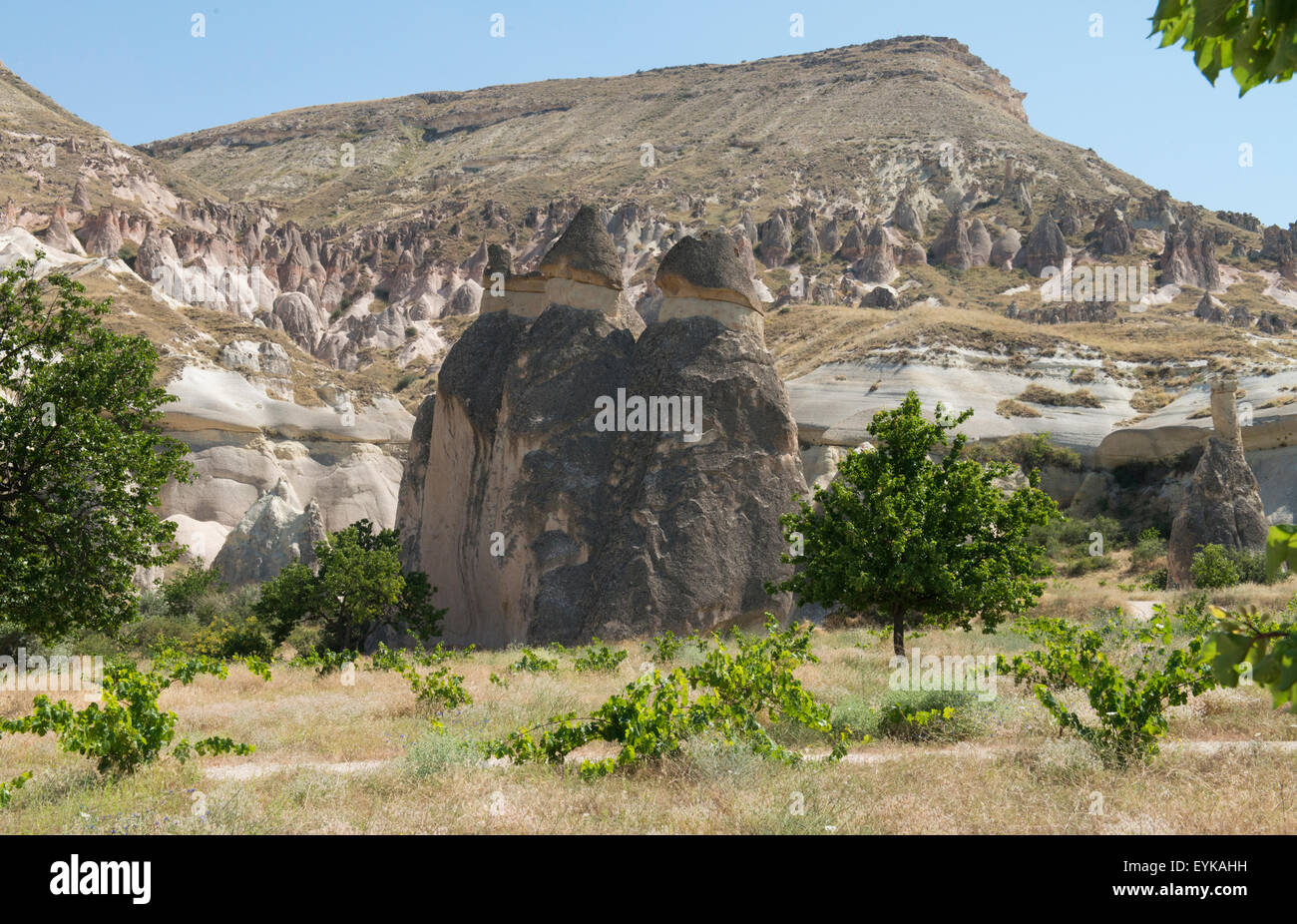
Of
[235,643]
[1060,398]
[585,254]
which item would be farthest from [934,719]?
[1060,398]

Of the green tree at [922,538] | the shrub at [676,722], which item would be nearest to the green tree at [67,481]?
the shrub at [676,722]

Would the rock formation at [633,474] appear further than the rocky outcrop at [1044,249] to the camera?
No

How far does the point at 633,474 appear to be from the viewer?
19.4 meters

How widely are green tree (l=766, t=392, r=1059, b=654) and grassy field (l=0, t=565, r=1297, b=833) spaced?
3.15 m

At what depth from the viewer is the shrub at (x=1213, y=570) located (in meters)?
23.0

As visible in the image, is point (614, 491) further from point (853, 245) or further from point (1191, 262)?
point (1191, 262)

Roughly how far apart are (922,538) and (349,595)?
1154cm

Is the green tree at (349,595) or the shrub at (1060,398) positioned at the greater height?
the shrub at (1060,398)

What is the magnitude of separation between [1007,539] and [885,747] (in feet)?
21.0

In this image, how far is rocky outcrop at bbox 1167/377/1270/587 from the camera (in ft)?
83.6

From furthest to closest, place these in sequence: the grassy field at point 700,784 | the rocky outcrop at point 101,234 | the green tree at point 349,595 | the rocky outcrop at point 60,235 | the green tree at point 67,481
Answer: the rocky outcrop at point 101,234 < the rocky outcrop at point 60,235 < the green tree at point 349,595 < the green tree at point 67,481 < the grassy field at point 700,784

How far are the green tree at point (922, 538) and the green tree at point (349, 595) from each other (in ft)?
28.9

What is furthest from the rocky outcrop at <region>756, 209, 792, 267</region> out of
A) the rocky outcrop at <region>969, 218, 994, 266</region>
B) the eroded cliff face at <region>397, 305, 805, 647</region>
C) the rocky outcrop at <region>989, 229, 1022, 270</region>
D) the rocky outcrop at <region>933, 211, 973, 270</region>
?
the eroded cliff face at <region>397, 305, 805, 647</region>

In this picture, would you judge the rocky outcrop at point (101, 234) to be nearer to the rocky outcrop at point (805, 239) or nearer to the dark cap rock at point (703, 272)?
the rocky outcrop at point (805, 239)
